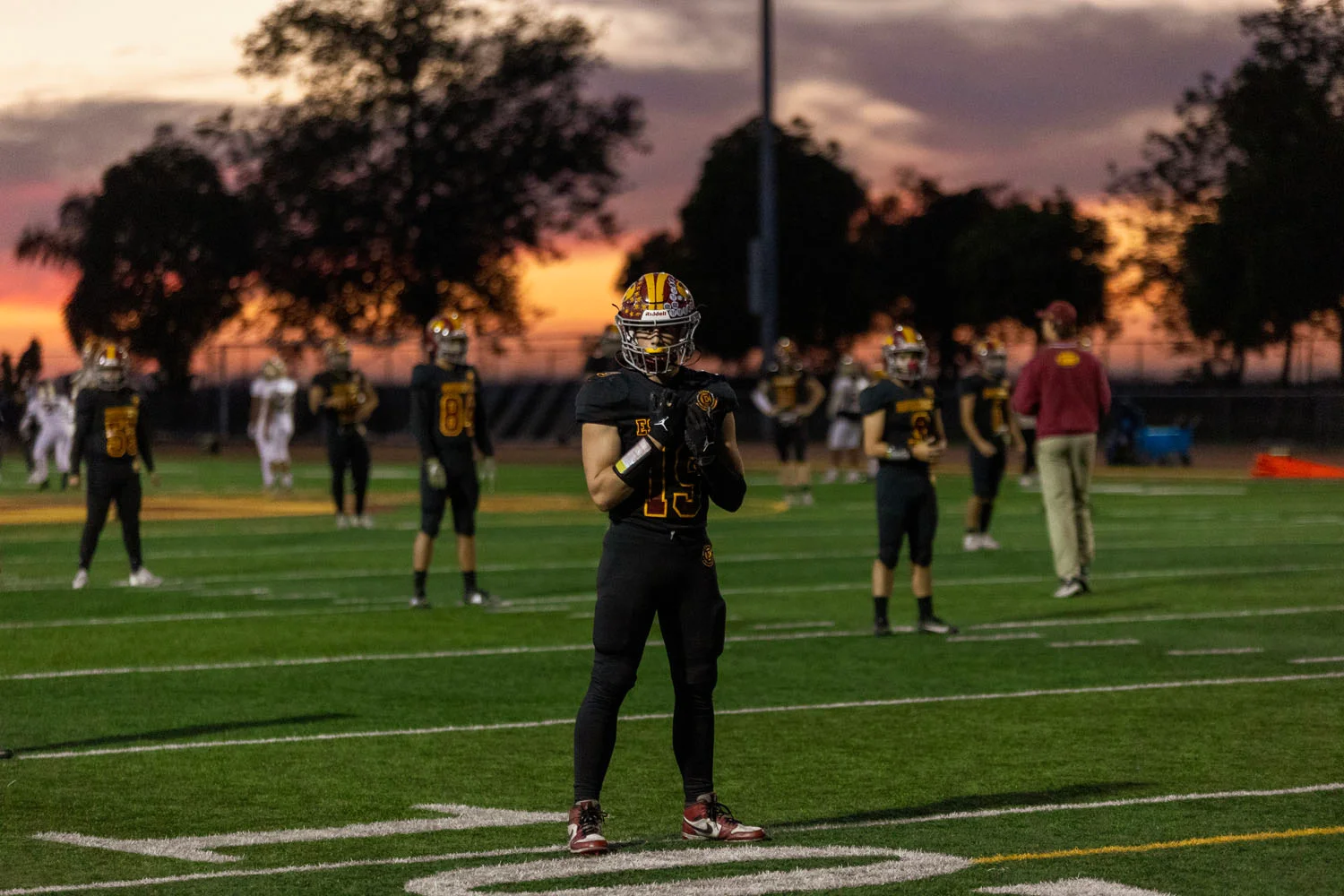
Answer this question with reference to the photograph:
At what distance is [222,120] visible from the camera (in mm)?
73375

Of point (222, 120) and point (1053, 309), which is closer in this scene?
point (1053, 309)

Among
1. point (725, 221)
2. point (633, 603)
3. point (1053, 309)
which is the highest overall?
point (725, 221)

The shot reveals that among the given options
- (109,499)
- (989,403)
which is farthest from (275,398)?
(109,499)

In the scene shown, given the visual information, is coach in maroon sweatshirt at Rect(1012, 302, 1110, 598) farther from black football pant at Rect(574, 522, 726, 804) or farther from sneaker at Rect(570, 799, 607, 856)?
sneaker at Rect(570, 799, 607, 856)

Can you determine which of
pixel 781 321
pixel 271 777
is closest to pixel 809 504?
pixel 271 777

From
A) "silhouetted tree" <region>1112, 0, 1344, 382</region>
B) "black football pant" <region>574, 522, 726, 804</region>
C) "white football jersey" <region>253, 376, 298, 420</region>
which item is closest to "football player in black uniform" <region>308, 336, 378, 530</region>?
"white football jersey" <region>253, 376, 298, 420</region>

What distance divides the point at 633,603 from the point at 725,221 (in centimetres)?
8803

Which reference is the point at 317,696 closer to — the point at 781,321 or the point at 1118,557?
the point at 1118,557

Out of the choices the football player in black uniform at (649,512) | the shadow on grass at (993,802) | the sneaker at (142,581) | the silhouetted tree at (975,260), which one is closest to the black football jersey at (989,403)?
the sneaker at (142,581)

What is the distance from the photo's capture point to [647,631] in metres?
7.53

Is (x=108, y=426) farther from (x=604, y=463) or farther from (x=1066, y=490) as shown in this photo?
(x=604, y=463)

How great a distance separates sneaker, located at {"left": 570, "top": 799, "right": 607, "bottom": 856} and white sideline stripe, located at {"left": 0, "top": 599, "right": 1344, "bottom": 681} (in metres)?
6.21

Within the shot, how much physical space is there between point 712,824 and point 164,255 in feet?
229

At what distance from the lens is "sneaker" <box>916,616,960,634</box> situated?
1469 cm
